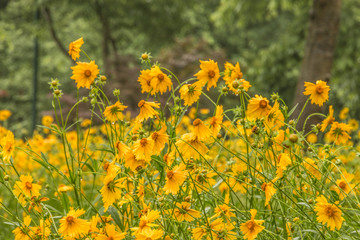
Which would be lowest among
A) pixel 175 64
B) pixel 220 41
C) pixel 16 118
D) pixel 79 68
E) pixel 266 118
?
pixel 16 118

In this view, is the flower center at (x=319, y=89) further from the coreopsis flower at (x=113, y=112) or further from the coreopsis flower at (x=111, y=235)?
the coreopsis flower at (x=111, y=235)

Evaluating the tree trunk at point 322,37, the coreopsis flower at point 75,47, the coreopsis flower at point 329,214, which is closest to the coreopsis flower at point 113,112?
the coreopsis flower at point 75,47

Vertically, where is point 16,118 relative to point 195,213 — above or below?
below

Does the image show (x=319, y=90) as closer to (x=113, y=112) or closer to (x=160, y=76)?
(x=160, y=76)

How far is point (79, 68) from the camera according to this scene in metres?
1.15

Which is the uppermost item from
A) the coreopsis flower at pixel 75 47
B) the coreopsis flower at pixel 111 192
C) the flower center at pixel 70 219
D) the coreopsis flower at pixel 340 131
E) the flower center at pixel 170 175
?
the coreopsis flower at pixel 75 47

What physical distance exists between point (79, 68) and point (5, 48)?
41.2 feet

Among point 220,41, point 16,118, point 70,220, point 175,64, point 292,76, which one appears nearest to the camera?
point 70,220

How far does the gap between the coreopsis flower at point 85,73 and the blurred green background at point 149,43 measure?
15.3ft

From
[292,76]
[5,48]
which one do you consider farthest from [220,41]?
[5,48]

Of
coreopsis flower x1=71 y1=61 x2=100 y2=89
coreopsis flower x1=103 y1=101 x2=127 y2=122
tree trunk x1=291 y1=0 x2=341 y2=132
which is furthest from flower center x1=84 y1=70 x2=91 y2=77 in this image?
tree trunk x1=291 y1=0 x2=341 y2=132

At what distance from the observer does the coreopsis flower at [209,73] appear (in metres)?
1.15

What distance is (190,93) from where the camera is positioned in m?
1.19

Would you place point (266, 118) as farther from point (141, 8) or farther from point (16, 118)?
point (16, 118)
